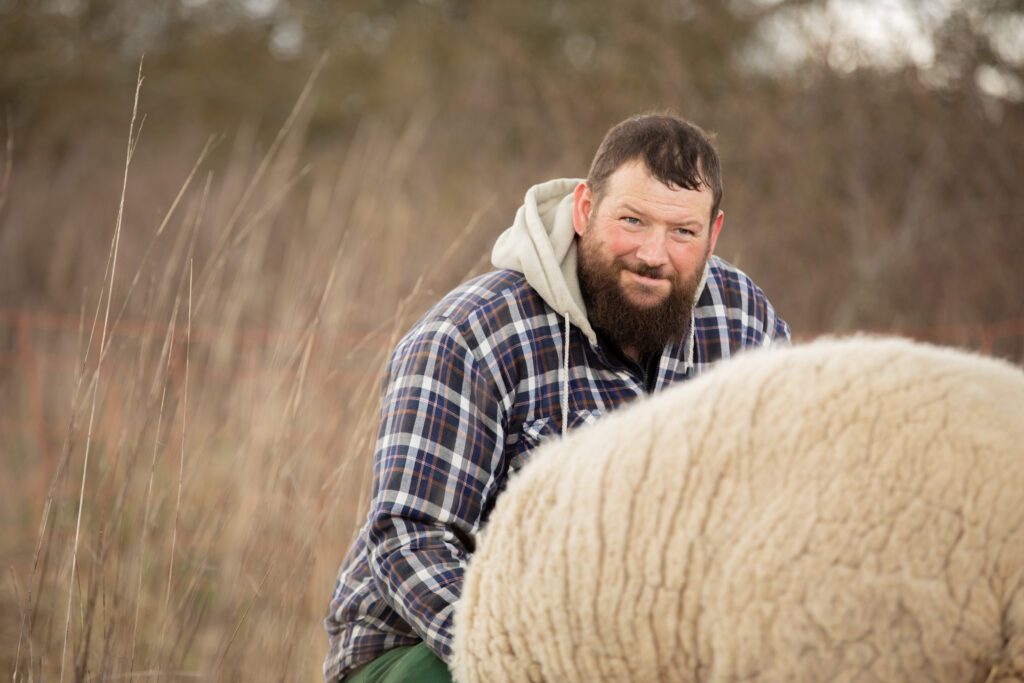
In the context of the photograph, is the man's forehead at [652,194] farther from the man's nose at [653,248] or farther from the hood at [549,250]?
the hood at [549,250]

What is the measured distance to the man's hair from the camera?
2.04 m

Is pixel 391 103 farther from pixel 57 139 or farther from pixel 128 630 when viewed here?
pixel 128 630

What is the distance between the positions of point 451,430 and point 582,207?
0.63 m

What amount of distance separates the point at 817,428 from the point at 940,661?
11.7 inches

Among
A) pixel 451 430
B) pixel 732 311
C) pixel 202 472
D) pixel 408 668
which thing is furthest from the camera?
pixel 202 472

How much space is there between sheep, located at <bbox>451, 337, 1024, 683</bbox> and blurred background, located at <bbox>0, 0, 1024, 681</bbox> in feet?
3.64

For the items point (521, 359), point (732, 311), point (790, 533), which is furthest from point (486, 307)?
point (790, 533)

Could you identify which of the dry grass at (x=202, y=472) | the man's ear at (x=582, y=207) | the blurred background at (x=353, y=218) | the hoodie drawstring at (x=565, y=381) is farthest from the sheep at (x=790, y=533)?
the blurred background at (x=353, y=218)

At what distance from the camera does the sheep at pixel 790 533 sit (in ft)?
3.59

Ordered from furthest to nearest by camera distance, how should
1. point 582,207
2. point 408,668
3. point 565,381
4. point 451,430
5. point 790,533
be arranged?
point 582,207, point 565,381, point 451,430, point 408,668, point 790,533

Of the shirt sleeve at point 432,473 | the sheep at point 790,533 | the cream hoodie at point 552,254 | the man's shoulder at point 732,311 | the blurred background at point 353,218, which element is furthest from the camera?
the blurred background at point 353,218

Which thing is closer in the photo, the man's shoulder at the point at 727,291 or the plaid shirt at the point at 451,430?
the plaid shirt at the point at 451,430

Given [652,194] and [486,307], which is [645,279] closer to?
[652,194]

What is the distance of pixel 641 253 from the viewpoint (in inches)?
82.4
